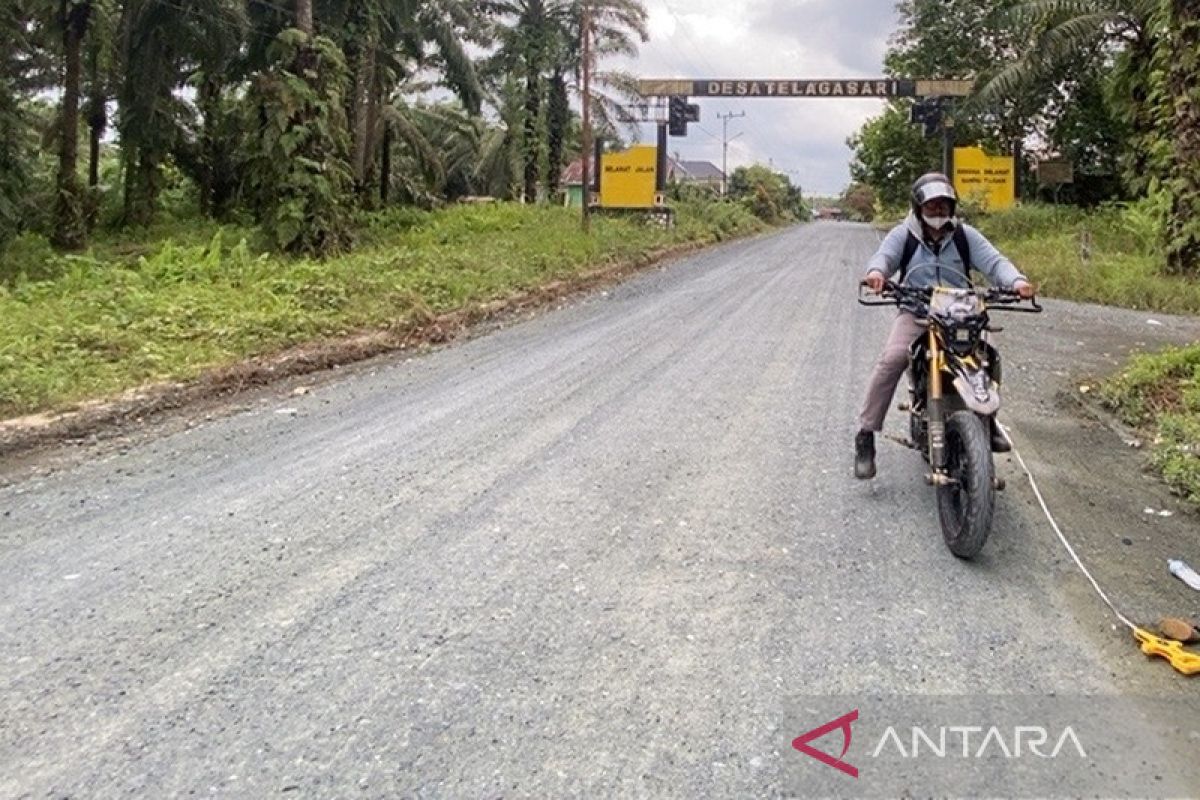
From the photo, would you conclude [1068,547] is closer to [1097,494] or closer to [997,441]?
[997,441]

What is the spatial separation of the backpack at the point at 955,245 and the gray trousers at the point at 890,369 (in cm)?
26

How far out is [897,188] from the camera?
160 feet

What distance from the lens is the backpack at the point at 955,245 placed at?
4.98m

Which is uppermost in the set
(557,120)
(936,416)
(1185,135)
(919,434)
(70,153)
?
(557,120)

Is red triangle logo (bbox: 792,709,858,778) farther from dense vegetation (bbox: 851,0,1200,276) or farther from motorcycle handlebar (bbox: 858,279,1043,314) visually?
dense vegetation (bbox: 851,0,1200,276)

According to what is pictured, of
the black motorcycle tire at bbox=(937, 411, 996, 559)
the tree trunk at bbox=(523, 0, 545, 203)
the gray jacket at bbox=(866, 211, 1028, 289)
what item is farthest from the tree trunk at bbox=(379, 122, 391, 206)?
the black motorcycle tire at bbox=(937, 411, 996, 559)

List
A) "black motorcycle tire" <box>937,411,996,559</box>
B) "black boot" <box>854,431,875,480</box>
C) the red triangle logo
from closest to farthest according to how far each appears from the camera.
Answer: the red triangle logo, "black motorcycle tire" <box>937,411,996,559</box>, "black boot" <box>854,431,875,480</box>

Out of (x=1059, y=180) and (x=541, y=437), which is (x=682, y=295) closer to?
(x=541, y=437)

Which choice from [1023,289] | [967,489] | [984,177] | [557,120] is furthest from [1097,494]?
[984,177]

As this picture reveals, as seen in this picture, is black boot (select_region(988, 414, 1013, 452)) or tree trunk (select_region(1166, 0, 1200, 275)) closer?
black boot (select_region(988, 414, 1013, 452))

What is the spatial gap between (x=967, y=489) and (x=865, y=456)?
3.53 ft

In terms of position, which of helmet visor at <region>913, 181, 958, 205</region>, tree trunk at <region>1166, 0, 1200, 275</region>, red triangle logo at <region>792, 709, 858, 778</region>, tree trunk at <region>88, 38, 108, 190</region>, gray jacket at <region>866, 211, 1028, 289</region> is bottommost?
red triangle logo at <region>792, 709, 858, 778</region>

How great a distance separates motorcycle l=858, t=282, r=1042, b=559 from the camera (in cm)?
401

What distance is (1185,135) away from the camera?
1398 centimetres
